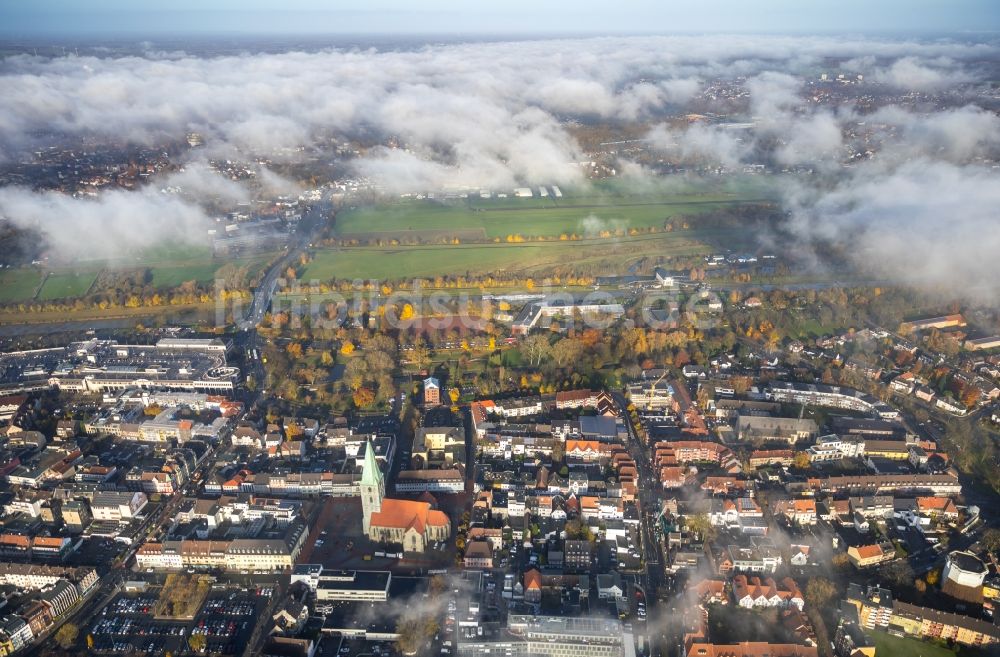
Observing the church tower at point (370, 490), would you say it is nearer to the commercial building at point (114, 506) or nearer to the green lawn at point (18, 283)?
the commercial building at point (114, 506)

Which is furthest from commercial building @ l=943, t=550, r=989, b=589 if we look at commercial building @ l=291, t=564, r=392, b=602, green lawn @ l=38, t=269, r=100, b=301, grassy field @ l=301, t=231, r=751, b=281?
green lawn @ l=38, t=269, r=100, b=301

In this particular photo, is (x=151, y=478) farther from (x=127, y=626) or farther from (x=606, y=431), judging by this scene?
(x=606, y=431)

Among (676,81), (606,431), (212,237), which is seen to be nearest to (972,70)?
(676,81)

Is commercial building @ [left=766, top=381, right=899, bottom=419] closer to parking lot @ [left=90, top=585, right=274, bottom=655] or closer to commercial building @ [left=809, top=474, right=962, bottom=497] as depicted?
commercial building @ [left=809, top=474, right=962, bottom=497]

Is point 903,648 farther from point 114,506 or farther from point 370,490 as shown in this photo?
Answer: point 114,506

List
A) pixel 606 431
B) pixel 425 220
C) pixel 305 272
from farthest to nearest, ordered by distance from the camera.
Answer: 1. pixel 425 220
2. pixel 305 272
3. pixel 606 431

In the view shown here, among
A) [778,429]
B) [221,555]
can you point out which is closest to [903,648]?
[778,429]
